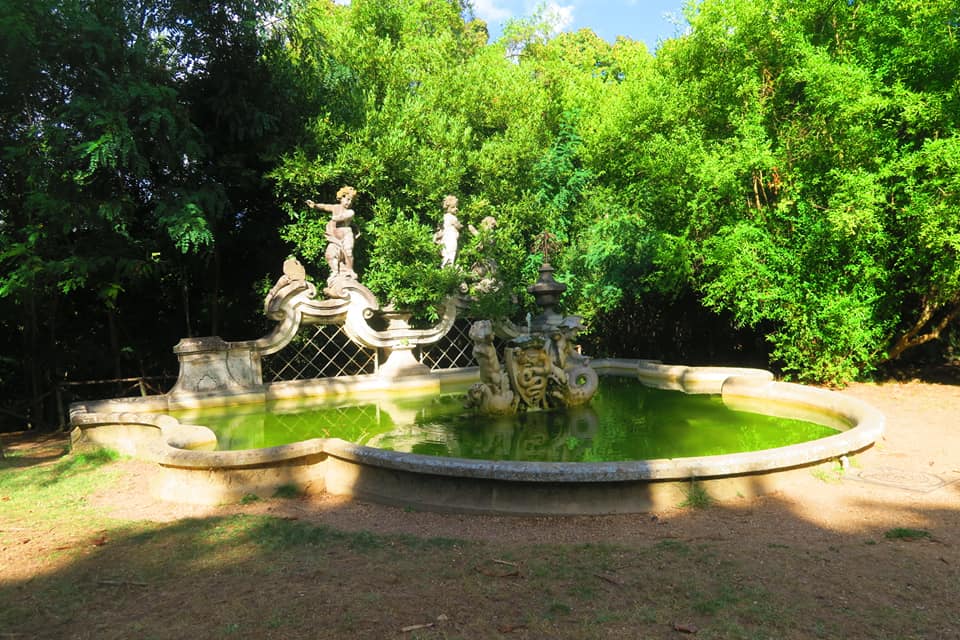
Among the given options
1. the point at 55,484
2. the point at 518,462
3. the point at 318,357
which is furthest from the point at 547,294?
the point at 55,484

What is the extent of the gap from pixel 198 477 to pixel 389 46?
1376cm

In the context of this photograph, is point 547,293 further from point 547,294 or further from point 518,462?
point 518,462

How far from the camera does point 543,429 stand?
714cm

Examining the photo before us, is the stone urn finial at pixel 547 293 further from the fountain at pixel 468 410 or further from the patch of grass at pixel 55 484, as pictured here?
the patch of grass at pixel 55 484

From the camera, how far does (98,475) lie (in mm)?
6387

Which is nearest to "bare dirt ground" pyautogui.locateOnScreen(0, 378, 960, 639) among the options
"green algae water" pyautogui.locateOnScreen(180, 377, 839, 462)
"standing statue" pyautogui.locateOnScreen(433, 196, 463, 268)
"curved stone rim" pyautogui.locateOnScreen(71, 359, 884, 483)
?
"curved stone rim" pyautogui.locateOnScreen(71, 359, 884, 483)

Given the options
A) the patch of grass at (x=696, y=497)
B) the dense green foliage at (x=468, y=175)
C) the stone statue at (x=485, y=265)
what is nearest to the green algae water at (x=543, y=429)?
the patch of grass at (x=696, y=497)

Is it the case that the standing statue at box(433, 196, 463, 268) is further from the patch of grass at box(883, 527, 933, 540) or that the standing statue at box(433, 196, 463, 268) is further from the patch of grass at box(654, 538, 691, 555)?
the patch of grass at box(883, 527, 933, 540)

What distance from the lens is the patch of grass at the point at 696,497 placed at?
4.65m

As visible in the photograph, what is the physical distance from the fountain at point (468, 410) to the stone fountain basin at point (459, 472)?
0.04ft

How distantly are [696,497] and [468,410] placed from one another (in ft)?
13.3

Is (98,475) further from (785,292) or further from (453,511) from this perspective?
(785,292)

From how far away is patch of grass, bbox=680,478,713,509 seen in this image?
4.65 m

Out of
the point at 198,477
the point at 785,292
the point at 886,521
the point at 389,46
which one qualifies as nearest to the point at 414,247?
the point at 389,46
